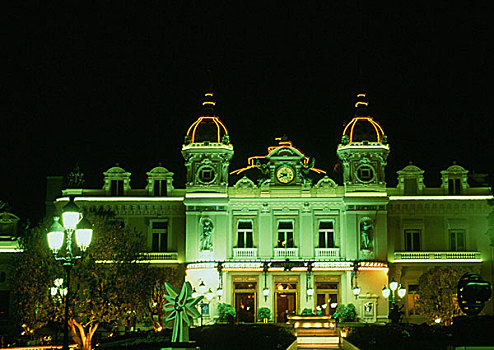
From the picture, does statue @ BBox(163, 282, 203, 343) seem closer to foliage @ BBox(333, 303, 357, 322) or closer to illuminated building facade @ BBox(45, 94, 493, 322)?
foliage @ BBox(333, 303, 357, 322)

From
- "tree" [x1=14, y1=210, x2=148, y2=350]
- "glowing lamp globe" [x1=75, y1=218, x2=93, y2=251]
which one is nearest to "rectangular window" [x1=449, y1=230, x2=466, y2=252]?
"tree" [x1=14, y1=210, x2=148, y2=350]

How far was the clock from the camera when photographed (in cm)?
5675

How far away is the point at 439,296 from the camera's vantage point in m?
51.0

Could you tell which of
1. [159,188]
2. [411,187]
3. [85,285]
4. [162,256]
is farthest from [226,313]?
[411,187]

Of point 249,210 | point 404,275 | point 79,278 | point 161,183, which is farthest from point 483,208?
point 79,278

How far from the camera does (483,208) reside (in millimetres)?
57250

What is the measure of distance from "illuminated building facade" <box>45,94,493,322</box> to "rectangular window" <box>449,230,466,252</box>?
0.10m

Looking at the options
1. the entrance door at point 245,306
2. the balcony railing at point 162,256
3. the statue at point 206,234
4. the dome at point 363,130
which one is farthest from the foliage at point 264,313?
the dome at point 363,130

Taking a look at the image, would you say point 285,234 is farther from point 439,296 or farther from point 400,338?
point 400,338

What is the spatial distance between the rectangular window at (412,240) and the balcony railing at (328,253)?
5.62 meters

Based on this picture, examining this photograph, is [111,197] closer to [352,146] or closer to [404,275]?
[352,146]

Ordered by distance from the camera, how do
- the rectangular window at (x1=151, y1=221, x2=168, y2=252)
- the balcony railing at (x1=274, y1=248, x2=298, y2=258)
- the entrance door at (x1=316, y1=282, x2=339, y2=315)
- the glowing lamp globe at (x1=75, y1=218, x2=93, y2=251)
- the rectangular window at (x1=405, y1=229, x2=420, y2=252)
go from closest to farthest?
the glowing lamp globe at (x1=75, y1=218, x2=93, y2=251)
the entrance door at (x1=316, y1=282, x2=339, y2=315)
the balcony railing at (x1=274, y1=248, x2=298, y2=258)
the rectangular window at (x1=405, y1=229, x2=420, y2=252)
the rectangular window at (x1=151, y1=221, x2=168, y2=252)

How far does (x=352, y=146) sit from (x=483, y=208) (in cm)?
1066

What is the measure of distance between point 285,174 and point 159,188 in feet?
30.5
